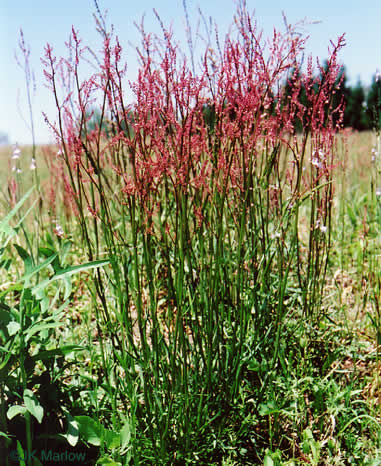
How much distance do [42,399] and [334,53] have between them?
1.68m

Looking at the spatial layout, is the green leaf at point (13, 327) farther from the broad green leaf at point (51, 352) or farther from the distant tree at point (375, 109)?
the distant tree at point (375, 109)

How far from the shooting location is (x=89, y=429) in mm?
1725

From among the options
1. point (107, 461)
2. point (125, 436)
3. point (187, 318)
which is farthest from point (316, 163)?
point (107, 461)

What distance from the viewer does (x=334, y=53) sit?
179 centimetres

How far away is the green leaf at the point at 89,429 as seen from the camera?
1716 millimetres

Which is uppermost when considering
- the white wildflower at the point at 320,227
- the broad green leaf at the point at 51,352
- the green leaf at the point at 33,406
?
the white wildflower at the point at 320,227

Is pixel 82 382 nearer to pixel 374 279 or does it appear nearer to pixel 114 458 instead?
pixel 114 458

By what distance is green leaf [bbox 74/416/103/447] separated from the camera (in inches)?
67.6

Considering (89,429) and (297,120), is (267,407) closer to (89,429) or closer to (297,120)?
(89,429)

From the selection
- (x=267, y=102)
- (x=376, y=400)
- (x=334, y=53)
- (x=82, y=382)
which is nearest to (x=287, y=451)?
(x=376, y=400)

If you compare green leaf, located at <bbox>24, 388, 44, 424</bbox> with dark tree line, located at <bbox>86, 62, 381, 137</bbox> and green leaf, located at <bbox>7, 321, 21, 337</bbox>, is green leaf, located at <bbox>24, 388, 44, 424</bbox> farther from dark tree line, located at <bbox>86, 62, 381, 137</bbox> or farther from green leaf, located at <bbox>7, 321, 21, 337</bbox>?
dark tree line, located at <bbox>86, 62, 381, 137</bbox>

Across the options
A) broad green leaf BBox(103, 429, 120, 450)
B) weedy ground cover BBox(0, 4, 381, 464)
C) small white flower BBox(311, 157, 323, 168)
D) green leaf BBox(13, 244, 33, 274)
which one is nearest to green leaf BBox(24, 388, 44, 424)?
weedy ground cover BBox(0, 4, 381, 464)

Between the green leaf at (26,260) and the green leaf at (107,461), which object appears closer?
the green leaf at (107,461)

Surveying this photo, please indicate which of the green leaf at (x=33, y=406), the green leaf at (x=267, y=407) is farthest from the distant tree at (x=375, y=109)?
the green leaf at (x=33, y=406)
